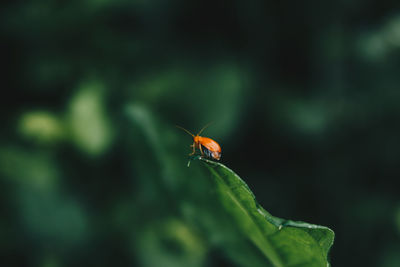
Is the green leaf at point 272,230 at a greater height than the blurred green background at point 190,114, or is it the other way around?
the green leaf at point 272,230

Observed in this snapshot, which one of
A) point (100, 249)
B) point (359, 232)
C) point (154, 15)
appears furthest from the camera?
point (154, 15)

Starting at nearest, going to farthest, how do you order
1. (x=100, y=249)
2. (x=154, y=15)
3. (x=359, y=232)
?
(x=100, y=249)
(x=359, y=232)
(x=154, y=15)

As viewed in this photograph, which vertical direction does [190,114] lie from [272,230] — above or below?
below

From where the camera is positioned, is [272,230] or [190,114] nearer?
[272,230]

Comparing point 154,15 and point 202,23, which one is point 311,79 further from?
point 154,15

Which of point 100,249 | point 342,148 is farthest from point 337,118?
point 100,249
